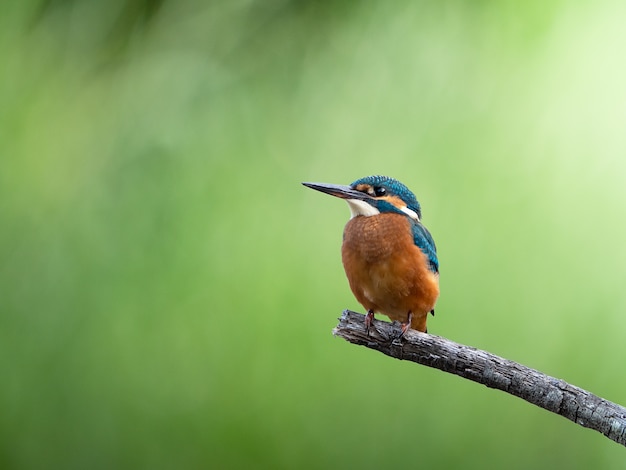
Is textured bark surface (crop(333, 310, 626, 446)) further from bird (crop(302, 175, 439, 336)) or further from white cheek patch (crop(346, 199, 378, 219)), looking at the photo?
white cheek patch (crop(346, 199, 378, 219))

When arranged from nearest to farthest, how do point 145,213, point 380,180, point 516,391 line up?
point 516,391, point 380,180, point 145,213

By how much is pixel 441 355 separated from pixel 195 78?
2.45 metres

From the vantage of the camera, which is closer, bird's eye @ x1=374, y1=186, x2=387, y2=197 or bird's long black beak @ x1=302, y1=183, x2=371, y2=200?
bird's long black beak @ x1=302, y1=183, x2=371, y2=200

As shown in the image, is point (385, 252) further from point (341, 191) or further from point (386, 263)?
point (341, 191)

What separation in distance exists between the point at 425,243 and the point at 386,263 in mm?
Result: 165

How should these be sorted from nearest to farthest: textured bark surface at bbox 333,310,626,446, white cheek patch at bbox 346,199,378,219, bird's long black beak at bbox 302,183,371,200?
1. textured bark surface at bbox 333,310,626,446
2. bird's long black beak at bbox 302,183,371,200
3. white cheek patch at bbox 346,199,378,219

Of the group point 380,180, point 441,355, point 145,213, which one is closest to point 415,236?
point 380,180

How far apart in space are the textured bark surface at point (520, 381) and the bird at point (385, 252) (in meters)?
0.20

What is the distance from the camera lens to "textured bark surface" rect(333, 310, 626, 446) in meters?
1.84

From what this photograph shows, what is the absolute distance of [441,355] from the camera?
1.98 m

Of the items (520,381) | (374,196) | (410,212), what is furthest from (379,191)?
(520,381)

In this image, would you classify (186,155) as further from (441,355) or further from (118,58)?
(441,355)

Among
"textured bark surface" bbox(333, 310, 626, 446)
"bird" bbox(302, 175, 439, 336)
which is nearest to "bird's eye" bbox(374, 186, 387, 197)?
"bird" bbox(302, 175, 439, 336)

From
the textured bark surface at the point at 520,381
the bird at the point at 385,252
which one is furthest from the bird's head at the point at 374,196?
the textured bark surface at the point at 520,381
